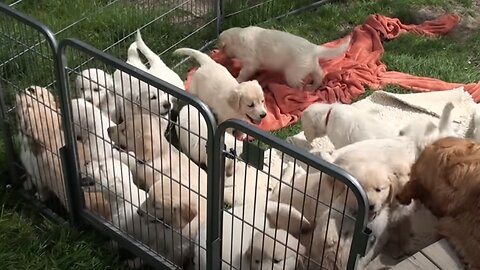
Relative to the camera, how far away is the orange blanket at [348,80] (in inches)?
165

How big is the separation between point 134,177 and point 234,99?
33.7 inches

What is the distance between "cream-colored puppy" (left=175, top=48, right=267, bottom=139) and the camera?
12.2 ft

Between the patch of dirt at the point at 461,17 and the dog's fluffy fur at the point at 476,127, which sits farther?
the patch of dirt at the point at 461,17

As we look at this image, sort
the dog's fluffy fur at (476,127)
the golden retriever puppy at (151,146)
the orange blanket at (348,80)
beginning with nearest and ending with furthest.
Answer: the golden retriever puppy at (151,146), the dog's fluffy fur at (476,127), the orange blanket at (348,80)

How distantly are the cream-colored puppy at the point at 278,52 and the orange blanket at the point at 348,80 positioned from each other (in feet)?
0.30

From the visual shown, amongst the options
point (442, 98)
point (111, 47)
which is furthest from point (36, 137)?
point (442, 98)

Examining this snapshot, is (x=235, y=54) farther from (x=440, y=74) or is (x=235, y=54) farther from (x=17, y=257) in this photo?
(x=17, y=257)

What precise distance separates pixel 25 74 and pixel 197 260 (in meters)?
1.17

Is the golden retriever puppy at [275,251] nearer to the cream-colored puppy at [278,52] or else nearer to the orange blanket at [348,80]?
the orange blanket at [348,80]

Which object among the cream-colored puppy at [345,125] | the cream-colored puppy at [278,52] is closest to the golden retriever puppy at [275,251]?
the cream-colored puppy at [345,125]

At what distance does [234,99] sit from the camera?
3.71m

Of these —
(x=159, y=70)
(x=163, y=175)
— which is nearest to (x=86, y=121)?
Result: (x=163, y=175)

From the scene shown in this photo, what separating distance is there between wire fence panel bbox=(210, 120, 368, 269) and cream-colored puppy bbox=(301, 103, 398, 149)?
71 cm

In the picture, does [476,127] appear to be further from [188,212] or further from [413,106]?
[188,212]
